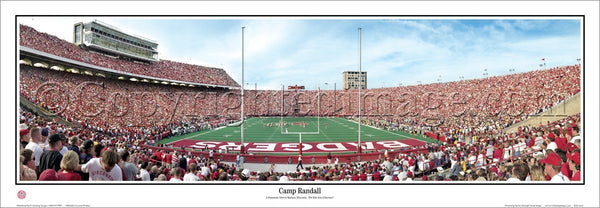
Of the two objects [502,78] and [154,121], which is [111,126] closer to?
[154,121]

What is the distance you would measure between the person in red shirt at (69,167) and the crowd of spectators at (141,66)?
16.4 meters

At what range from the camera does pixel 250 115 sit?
40.2m

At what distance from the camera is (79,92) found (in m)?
16.5

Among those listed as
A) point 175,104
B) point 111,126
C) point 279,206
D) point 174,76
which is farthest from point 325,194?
point 174,76

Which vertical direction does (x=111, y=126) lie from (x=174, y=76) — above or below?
below

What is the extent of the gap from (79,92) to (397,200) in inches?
819

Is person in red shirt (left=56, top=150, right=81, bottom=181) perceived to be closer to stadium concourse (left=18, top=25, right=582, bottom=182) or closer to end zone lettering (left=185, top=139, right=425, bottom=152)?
stadium concourse (left=18, top=25, right=582, bottom=182)

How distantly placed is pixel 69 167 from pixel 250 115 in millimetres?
38190

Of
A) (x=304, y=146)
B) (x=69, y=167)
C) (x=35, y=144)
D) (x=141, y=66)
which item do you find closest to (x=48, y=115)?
(x=35, y=144)

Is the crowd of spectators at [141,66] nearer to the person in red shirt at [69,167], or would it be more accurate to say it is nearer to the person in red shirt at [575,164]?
the person in red shirt at [69,167]

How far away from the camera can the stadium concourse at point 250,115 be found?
3176 mm

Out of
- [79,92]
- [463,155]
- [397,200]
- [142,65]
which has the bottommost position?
[463,155]

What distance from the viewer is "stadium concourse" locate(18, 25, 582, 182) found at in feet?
10.4

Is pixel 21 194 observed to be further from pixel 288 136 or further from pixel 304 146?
pixel 288 136
